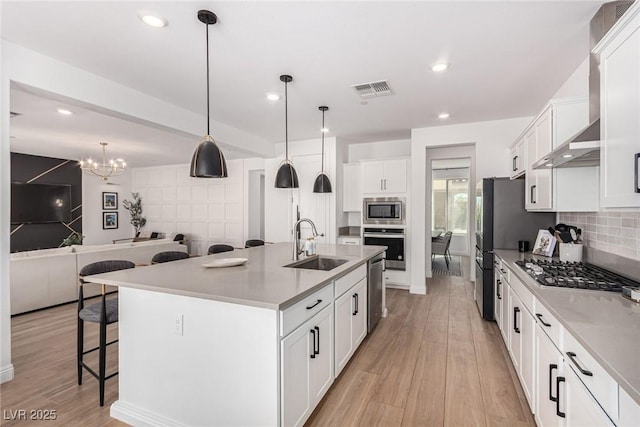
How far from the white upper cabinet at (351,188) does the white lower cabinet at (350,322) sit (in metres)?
2.84

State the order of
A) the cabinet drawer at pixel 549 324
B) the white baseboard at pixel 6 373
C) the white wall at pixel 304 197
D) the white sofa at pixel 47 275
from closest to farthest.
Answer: the cabinet drawer at pixel 549 324, the white baseboard at pixel 6 373, the white sofa at pixel 47 275, the white wall at pixel 304 197

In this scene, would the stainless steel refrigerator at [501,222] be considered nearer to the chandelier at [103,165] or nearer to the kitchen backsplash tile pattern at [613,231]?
the kitchen backsplash tile pattern at [613,231]

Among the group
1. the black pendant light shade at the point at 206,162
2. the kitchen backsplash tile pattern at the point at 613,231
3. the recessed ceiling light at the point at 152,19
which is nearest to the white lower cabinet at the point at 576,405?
the kitchen backsplash tile pattern at the point at 613,231

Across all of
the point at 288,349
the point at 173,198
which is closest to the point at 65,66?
the point at 288,349

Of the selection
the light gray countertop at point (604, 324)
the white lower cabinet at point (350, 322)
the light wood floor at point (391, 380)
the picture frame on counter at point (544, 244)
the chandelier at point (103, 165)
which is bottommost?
the light wood floor at point (391, 380)

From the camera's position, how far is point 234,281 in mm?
1969

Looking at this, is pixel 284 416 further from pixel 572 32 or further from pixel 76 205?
pixel 76 205

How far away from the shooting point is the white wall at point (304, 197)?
18.5ft

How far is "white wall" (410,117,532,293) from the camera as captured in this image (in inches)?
175

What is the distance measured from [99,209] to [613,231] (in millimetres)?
10379

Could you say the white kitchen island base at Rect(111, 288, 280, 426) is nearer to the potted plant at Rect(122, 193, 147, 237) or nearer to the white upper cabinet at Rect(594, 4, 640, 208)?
the white upper cabinet at Rect(594, 4, 640, 208)

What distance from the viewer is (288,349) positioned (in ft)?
5.36

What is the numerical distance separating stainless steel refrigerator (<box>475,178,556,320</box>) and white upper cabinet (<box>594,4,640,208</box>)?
2158 mm

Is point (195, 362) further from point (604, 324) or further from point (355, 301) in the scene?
point (604, 324)
